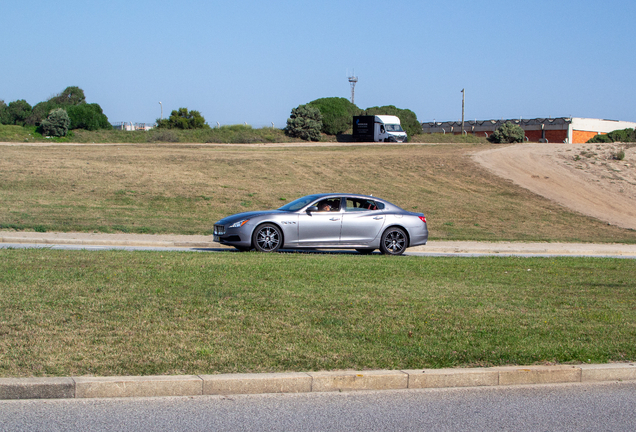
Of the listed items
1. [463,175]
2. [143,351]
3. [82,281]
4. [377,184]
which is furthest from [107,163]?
[143,351]

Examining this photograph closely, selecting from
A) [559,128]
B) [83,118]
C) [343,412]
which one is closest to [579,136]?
[559,128]

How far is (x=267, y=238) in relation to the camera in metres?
14.5

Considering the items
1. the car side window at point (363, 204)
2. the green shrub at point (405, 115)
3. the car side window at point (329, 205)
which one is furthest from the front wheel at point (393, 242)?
the green shrub at point (405, 115)

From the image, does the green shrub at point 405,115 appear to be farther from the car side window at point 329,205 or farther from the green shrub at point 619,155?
the car side window at point 329,205

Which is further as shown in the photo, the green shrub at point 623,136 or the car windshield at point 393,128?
the car windshield at point 393,128

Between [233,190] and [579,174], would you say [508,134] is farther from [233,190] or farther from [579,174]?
[233,190]

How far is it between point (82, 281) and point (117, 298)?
122cm

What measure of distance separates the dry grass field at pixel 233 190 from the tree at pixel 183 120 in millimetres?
35649

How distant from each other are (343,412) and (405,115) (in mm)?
70743

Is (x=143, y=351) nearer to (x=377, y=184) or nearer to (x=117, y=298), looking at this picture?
(x=117, y=298)

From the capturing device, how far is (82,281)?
874 cm

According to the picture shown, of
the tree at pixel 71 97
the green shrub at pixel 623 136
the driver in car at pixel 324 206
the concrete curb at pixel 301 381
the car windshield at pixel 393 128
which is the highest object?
the tree at pixel 71 97

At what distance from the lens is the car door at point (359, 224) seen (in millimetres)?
15141

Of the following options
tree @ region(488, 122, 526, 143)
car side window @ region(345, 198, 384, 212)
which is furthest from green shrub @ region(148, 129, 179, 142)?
car side window @ region(345, 198, 384, 212)
